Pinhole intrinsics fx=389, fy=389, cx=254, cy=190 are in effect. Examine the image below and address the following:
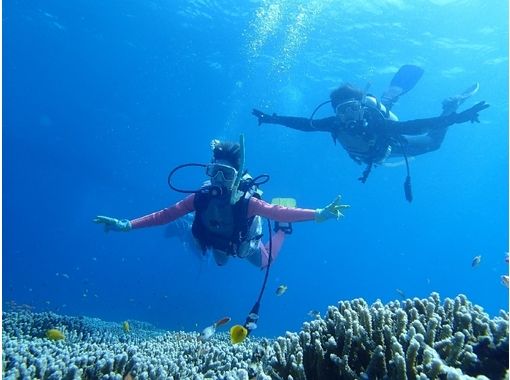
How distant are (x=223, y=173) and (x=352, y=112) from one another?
192 inches

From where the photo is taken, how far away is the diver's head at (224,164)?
23.4 ft

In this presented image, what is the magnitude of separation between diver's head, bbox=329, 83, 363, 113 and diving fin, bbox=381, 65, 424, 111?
10.1ft

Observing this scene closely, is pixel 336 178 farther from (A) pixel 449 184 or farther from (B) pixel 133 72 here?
(B) pixel 133 72

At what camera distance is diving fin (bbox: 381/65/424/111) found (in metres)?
13.6

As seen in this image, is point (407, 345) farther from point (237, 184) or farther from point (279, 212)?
point (237, 184)

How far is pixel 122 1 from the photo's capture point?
25062 mm

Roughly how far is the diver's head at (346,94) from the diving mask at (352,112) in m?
0.49

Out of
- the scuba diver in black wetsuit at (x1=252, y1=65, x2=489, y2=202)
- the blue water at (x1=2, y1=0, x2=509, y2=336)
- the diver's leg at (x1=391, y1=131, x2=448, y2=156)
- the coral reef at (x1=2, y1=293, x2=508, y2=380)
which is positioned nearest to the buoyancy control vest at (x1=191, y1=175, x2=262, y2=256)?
the coral reef at (x1=2, y1=293, x2=508, y2=380)

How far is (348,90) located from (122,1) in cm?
2023

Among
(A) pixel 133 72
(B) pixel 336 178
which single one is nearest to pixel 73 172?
(A) pixel 133 72

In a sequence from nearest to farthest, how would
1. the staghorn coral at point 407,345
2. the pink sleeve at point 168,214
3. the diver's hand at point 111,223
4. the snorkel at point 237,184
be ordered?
1. the staghorn coral at point 407,345
2. the snorkel at point 237,184
3. the diver's hand at point 111,223
4. the pink sleeve at point 168,214

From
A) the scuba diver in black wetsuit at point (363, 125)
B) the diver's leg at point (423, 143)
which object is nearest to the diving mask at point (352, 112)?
the scuba diver in black wetsuit at point (363, 125)

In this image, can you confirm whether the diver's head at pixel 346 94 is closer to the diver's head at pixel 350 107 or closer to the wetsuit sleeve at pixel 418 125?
the diver's head at pixel 350 107

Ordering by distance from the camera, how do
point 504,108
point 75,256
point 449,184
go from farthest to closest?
point 75,256 < point 449,184 < point 504,108
